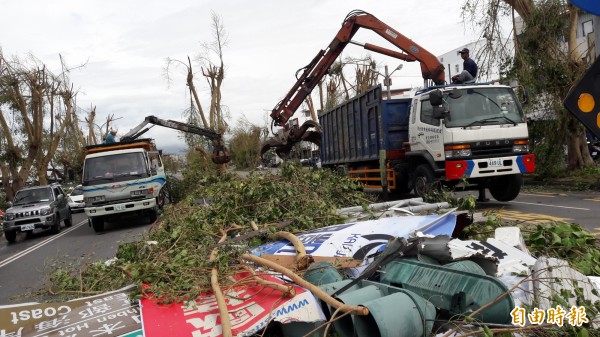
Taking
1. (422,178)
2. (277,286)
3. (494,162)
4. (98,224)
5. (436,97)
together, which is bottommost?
(98,224)

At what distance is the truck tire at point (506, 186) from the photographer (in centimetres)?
1069

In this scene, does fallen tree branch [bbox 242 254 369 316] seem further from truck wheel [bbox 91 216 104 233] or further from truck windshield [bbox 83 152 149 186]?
truck wheel [bbox 91 216 104 233]

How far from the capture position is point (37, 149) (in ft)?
82.1

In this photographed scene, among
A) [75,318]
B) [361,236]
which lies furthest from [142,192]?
[75,318]

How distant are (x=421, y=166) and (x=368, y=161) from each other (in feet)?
9.76

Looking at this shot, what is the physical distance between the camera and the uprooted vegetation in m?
4.07

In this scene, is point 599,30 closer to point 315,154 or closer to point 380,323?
point 380,323

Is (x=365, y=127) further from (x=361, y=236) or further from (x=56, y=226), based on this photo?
(x=56, y=226)

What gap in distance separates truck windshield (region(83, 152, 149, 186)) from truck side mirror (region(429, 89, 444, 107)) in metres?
9.10

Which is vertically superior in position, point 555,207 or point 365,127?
point 365,127

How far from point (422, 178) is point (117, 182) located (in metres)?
9.07

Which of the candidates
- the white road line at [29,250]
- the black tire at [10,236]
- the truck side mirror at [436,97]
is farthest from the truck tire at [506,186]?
the black tire at [10,236]

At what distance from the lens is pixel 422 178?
1079 centimetres

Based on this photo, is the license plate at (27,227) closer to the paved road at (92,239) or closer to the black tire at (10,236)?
the paved road at (92,239)
